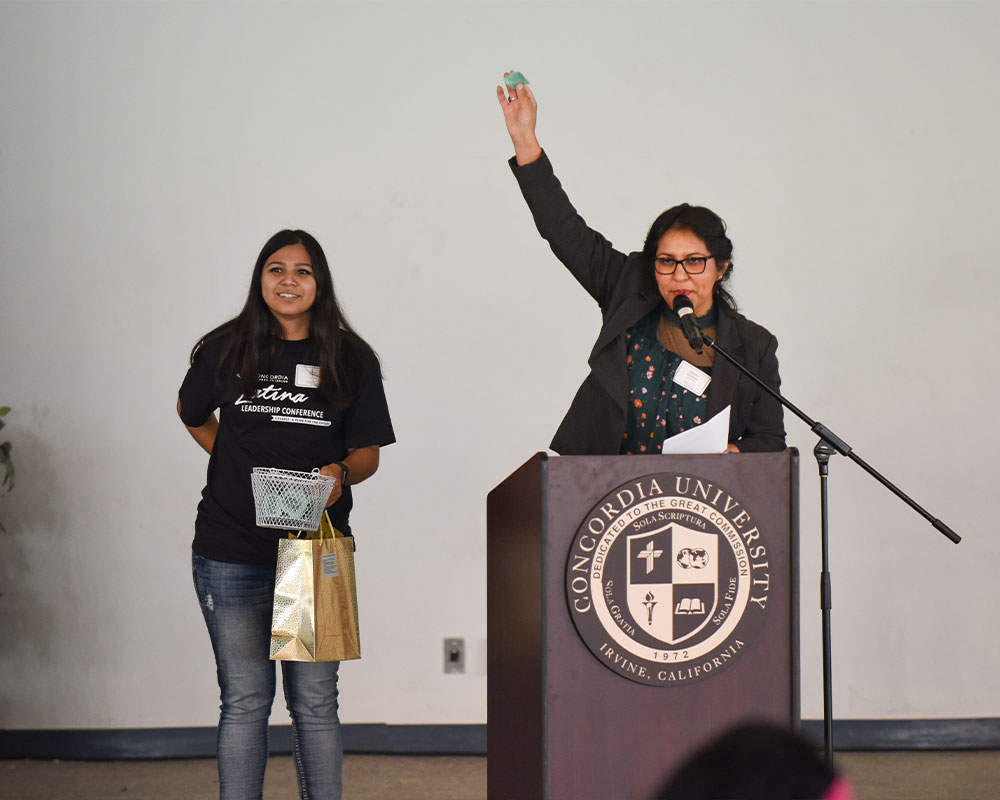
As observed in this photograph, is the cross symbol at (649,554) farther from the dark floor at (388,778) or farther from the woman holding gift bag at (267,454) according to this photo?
the dark floor at (388,778)

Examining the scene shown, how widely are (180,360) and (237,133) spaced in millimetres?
845

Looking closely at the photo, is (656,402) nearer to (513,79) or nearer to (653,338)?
(653,338)

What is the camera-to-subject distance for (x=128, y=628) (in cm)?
354

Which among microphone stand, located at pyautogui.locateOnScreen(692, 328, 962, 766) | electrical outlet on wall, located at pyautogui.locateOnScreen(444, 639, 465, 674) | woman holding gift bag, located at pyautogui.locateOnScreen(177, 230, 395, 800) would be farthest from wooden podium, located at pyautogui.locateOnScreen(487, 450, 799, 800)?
electrical outlet on wall, located at pyautogui.locateOnScreen(444, 639, 465, 674)

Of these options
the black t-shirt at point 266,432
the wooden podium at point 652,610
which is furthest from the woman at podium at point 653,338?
the black t-shirt at point 266,432

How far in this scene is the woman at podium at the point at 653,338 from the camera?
6.44 feet

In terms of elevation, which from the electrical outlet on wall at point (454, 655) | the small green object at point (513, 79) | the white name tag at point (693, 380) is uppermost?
the small green object at point (513, 79)

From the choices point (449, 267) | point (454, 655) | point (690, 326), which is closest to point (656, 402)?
point (690, 326)

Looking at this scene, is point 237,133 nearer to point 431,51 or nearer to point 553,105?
point 431,51

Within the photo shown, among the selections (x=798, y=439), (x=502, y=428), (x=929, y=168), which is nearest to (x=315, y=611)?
(x=502, y=428)

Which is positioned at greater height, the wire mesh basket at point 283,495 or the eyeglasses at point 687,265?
the eyeglasses at point 687,265

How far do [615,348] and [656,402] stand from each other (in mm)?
139

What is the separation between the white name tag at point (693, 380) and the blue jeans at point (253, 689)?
1.05 metres

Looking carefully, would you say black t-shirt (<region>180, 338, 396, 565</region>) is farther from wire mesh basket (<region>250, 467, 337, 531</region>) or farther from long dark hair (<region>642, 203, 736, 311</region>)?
long dark hair (<region>642, 203, 736, 311</region>)
